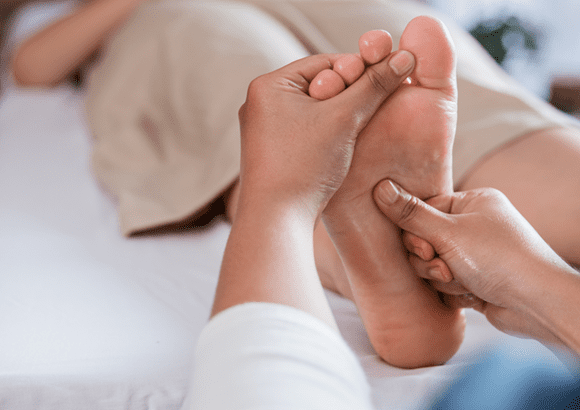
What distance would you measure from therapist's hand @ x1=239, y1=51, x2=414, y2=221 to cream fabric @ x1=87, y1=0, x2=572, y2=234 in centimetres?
23

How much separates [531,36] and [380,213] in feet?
5.73

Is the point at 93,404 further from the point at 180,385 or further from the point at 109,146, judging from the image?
the point at 109,146

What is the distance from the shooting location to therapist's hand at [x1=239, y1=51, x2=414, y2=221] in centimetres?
46

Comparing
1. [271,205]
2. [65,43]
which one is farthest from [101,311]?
[65,43]

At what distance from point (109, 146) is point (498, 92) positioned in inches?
28.7

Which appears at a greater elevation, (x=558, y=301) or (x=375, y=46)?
(x=375, y=46)

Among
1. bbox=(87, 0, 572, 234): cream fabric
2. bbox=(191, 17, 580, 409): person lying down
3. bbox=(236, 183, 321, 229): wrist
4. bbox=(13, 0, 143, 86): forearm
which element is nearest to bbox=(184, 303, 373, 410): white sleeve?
bbox=(191, 17, 580, 409): person lying down

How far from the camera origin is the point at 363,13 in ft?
3.07

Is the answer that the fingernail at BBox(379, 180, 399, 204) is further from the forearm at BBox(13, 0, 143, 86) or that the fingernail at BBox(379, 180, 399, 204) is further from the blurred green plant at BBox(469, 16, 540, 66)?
the blurred green plant at BBox(469, 16, 540, 66)

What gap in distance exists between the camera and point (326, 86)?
0.50 metres

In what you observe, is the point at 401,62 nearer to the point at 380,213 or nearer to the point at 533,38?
the point at 380,213

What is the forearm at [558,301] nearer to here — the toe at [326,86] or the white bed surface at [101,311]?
the white bed surface at [101,311]

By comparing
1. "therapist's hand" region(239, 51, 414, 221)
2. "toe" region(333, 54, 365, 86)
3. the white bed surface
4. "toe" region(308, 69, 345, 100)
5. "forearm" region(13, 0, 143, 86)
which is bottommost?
"forearm" region(13, 0, 143, 86)

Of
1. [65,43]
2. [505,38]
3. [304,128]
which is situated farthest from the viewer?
[505,38]
